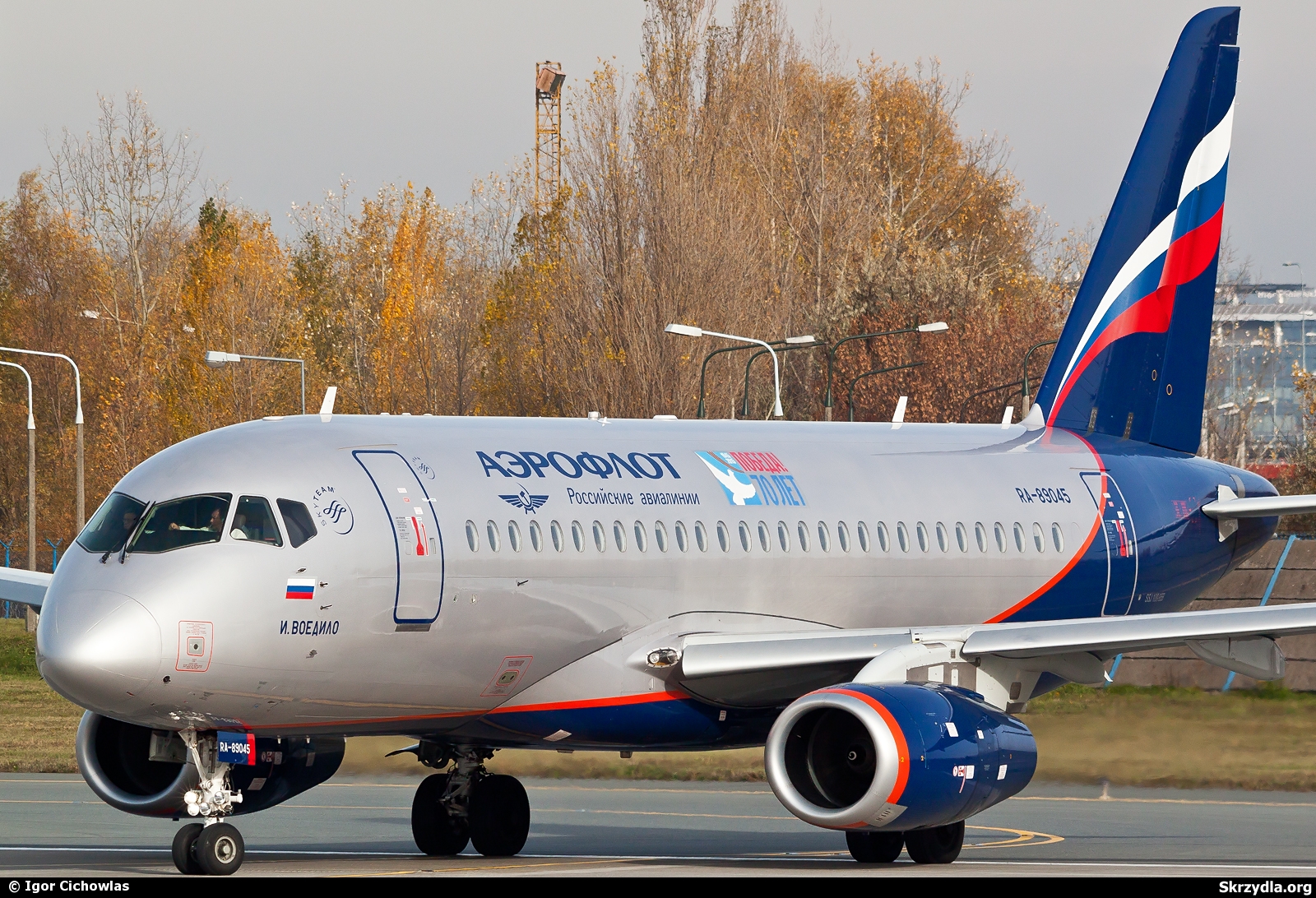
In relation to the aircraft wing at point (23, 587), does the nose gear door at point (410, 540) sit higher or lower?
higher

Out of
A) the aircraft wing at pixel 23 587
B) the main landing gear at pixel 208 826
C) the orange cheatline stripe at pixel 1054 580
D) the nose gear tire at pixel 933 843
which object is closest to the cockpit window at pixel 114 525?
the main landing gear at pixel 208 826

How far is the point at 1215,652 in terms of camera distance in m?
20.5

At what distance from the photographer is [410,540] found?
60.3 ft

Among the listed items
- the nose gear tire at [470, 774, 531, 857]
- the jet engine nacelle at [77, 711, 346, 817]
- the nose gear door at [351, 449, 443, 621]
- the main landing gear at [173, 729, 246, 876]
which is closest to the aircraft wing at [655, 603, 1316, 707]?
the nose gear door at [351, 449, 443, 621]

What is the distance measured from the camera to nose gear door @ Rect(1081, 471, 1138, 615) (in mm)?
25266

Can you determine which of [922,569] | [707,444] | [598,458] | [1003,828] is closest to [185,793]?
[598,458]

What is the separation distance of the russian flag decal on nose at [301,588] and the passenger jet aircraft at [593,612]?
26 millimetres

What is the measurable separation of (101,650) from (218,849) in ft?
7.56

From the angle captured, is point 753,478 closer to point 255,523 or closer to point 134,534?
point 255,523

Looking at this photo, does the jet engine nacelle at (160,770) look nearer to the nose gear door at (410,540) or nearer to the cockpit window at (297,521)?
the nose gear door at (410,540)

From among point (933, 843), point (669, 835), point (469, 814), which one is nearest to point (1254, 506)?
point (933, 843)

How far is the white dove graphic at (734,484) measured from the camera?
70.8 feet

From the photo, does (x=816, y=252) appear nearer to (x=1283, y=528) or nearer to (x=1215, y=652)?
(x=1283, y=528)

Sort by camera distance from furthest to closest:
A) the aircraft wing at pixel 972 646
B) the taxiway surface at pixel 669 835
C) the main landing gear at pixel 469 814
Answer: the main landing gear at pixel 469 814 < the taxiway surface at pixel 669 835 < the aircraft wing at pixel 972 646
